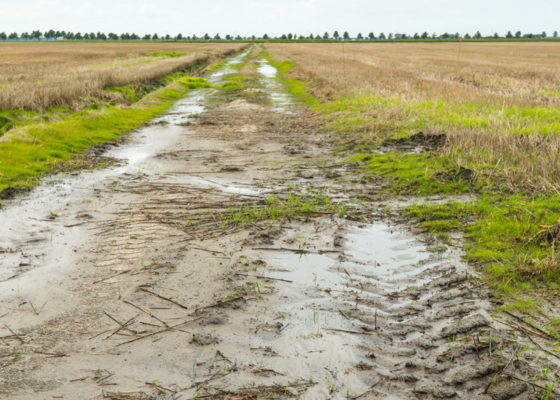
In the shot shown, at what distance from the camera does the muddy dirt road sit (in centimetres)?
340

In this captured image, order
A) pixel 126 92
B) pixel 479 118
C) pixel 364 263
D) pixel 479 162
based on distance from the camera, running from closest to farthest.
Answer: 1. pixel 364 263
2. pixel 479 162
3. pixel 479 118
4. pixel 126 92

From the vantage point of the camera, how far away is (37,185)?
27.9 feet

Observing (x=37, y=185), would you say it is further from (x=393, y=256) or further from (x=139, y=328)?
(x=393, y=256)

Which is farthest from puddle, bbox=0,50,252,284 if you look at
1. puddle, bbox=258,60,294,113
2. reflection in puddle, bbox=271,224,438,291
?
puddle, bbox=258,60,294,113

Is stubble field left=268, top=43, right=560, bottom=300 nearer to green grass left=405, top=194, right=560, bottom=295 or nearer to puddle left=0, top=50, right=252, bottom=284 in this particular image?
green grass left=405, top=194, right=560, bottom=295

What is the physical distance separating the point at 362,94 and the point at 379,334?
586 inches

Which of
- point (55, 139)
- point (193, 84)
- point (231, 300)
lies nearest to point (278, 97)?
point (193, 84)

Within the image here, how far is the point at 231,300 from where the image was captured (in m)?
4.55

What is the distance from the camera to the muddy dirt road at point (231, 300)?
340 cm

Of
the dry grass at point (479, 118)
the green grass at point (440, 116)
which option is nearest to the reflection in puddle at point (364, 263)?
the dry grass at point (479, 118)

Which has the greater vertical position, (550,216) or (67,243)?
(550,216)

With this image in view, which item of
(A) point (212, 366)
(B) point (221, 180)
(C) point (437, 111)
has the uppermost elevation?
(C) point (437, 111)

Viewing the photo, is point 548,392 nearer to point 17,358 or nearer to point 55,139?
point 17,358

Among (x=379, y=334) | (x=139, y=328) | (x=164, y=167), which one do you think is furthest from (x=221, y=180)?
(x=379, y=334)
